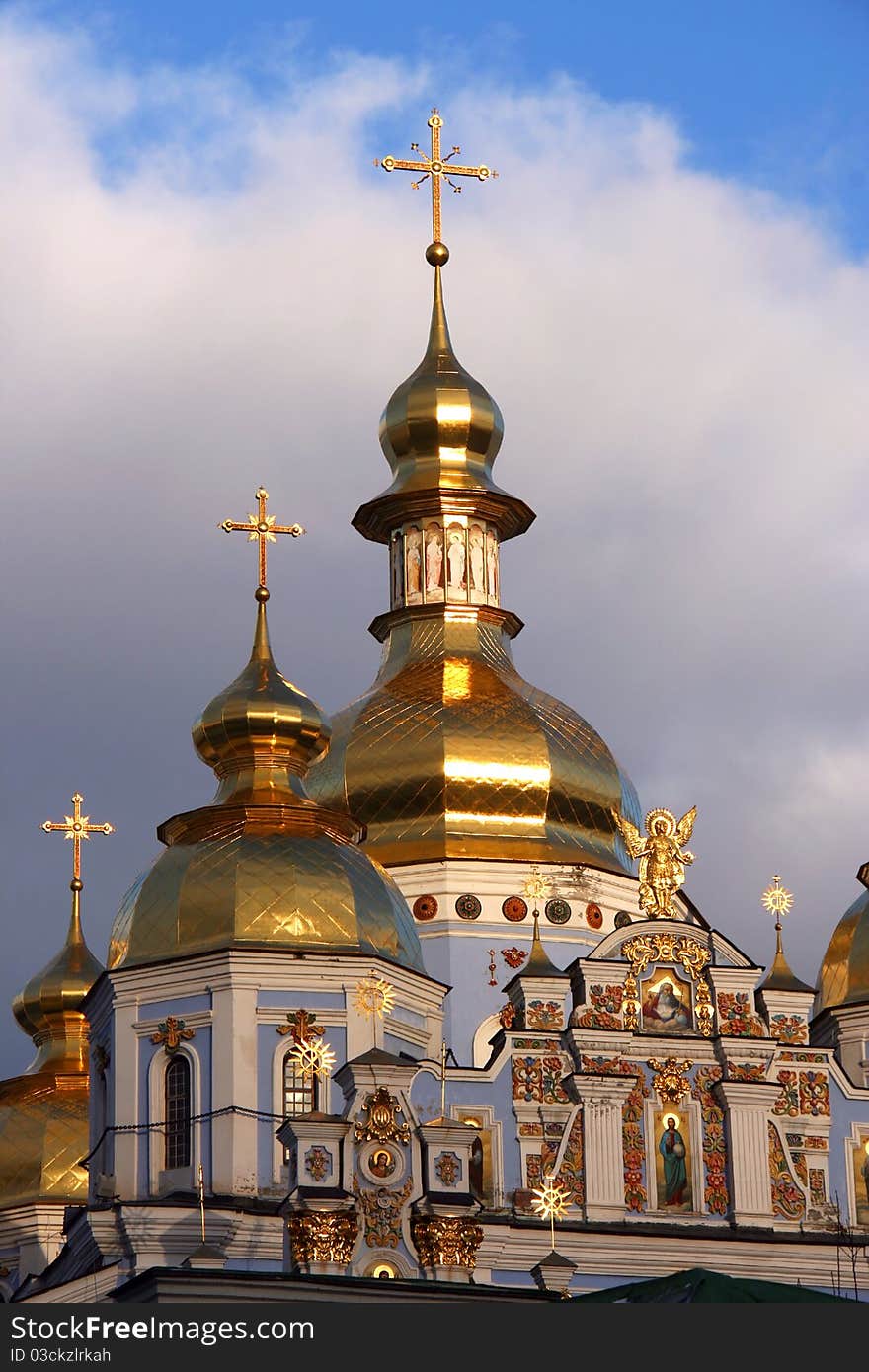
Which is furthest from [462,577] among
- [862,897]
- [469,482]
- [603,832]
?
[862,897]

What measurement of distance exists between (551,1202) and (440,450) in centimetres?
2085

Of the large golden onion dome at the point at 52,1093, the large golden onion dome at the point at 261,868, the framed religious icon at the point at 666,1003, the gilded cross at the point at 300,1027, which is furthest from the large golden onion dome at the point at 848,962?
the large golden onion dome at the point at 52,1093

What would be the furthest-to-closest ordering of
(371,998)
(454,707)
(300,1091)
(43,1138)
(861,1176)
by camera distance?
(43,1138), (454,707), (861,1176), (371,998), (300,1091)

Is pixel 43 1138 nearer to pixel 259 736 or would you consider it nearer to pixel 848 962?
pixel 259 736

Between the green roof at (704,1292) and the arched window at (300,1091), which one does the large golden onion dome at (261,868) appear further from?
the green roof at (704,1292)

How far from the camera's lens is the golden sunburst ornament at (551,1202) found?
45.6m

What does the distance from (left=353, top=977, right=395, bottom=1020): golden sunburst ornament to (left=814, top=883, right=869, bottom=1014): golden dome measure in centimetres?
929

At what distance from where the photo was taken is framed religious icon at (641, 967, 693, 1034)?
48562mm

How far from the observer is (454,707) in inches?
2276

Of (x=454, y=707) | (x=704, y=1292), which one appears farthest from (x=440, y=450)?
(x=704, y=1292)

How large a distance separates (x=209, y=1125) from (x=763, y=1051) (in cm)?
789

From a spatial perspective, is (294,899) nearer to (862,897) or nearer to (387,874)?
(387,874)

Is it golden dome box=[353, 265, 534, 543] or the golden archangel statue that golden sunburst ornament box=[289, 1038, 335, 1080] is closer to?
the golden archangel statue

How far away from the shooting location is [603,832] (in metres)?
57.4
